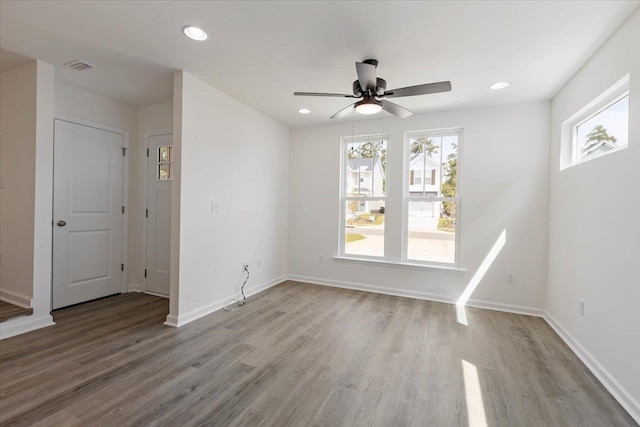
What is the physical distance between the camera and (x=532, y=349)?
2.64 meters

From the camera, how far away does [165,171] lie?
401cm

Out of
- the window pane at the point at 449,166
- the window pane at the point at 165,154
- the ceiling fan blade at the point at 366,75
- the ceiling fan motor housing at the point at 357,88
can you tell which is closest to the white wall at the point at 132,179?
the window pane at the point at 165,154

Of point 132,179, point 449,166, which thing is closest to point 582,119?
point 449,166

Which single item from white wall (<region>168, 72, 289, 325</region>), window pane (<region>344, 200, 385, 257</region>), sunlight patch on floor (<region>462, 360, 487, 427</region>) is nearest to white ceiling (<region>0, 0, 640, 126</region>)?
white wall (<region>168, 72, 289, 325</region>)

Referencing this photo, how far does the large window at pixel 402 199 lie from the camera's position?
4.08m

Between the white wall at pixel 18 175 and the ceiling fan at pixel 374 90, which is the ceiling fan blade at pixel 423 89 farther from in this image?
the white wall at pixel 18 175

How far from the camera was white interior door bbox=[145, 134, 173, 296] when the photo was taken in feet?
13.0

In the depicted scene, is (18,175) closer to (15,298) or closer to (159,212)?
(15,298)

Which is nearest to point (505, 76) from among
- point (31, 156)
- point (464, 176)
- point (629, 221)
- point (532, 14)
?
point (532, 14)

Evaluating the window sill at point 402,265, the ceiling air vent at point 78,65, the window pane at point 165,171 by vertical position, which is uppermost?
the ceiling air vent at point 78,65

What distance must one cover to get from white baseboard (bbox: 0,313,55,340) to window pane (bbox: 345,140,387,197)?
3.97 m

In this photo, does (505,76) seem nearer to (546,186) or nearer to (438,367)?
(546,186)

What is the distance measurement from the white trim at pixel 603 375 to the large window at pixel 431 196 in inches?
56.5

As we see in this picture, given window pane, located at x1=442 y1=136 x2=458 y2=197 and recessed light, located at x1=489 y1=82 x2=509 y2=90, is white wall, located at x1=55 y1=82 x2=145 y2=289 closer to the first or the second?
window pane, located at x1=442 y1=136 x2=458 y2=197
